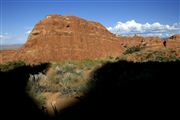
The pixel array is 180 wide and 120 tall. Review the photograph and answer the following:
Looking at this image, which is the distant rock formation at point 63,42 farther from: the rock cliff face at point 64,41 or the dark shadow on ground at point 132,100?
the dark shadow on ground at point 132,100

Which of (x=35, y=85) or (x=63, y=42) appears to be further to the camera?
(x=63, y=42)

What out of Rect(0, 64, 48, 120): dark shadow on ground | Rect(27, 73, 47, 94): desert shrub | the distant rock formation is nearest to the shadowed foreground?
Rect(0, 64, 48, 120): dark shadow on ground

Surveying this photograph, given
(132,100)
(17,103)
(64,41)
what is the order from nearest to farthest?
1. (132,100)
2. (17,103)
3. (64,41)

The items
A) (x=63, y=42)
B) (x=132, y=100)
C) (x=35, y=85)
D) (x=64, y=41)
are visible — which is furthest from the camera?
(x=64, y=41)

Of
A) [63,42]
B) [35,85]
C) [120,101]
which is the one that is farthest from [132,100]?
[63,42]

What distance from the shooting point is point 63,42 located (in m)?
34.2

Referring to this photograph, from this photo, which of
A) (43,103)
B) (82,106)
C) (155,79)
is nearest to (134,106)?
(82,106)

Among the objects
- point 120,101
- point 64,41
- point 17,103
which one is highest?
point 64,41

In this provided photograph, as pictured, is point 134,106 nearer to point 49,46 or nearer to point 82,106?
point 82,106

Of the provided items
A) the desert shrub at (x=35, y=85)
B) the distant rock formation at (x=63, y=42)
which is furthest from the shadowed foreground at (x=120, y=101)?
the distant rock formation at (x=63, y=42)

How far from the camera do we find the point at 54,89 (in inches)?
385

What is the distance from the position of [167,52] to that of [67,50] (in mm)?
12607

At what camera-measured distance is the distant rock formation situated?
1307 inches

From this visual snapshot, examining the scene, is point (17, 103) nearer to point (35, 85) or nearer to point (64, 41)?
point (35, 85)
